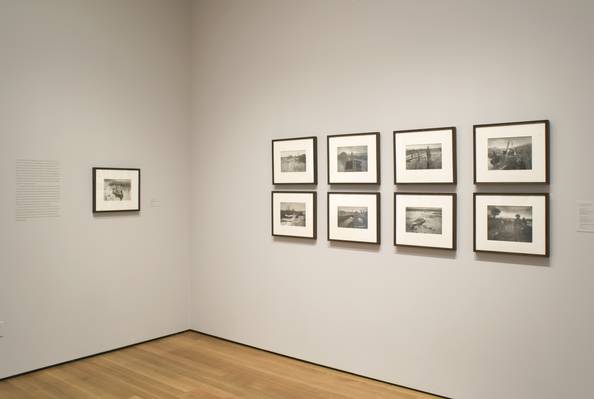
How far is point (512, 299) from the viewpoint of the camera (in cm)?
346

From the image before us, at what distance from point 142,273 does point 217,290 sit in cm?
81

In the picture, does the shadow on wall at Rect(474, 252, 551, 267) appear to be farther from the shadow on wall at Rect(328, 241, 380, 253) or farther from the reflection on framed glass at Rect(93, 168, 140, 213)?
the reflection on framed glass at Rect(93, 168, 140, 213)

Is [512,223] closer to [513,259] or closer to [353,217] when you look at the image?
[513,259]

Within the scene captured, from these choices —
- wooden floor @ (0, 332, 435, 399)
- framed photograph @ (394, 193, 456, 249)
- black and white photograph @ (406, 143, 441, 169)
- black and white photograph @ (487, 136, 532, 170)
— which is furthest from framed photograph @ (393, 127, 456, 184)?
wooden floor @ (0, 332, 435, 399)

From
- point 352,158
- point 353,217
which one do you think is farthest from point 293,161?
point 353,217

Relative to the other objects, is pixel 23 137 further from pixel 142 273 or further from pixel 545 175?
pixel 545 175

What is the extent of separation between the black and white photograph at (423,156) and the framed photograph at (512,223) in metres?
0.41

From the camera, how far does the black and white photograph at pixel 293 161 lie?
4617 mm

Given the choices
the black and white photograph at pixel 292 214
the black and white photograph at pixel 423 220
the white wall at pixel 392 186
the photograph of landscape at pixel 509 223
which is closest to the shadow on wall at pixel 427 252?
the white wall at pixel 392 186

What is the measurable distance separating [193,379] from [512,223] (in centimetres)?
282

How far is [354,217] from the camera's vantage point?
4.26 m

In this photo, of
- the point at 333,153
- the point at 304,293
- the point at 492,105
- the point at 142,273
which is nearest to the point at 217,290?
the point at 142,273

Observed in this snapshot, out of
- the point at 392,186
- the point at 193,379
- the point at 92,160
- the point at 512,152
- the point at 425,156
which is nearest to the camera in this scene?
the point at 512,152

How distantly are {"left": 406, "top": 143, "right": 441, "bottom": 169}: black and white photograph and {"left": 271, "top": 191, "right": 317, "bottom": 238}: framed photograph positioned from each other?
101 centimetres
